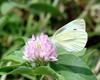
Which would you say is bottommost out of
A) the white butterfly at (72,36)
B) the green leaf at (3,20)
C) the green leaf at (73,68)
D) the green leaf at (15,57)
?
the green leaf at (73,68)

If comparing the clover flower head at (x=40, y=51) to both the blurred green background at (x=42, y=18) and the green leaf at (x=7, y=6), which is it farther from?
the green leaf at (x=7, y=6)

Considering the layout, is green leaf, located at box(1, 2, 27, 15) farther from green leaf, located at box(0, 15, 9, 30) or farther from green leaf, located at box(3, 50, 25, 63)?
green leaf, located at box(3, 50, 25, 63)

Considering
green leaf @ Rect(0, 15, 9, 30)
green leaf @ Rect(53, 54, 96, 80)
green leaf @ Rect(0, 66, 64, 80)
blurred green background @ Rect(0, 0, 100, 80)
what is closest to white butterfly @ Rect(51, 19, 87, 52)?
green leaf @ Rect(53, 54, 96, 80)

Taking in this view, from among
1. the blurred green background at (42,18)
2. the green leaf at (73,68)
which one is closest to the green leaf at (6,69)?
the green leaf at (73,68)

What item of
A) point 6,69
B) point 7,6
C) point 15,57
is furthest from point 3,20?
point 6,69

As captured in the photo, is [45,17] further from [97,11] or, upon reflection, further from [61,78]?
[61,78]

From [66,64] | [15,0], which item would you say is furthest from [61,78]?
[15,0]

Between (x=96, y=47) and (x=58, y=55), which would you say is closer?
(x=58, y=55)

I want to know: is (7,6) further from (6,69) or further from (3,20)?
(6,69)
